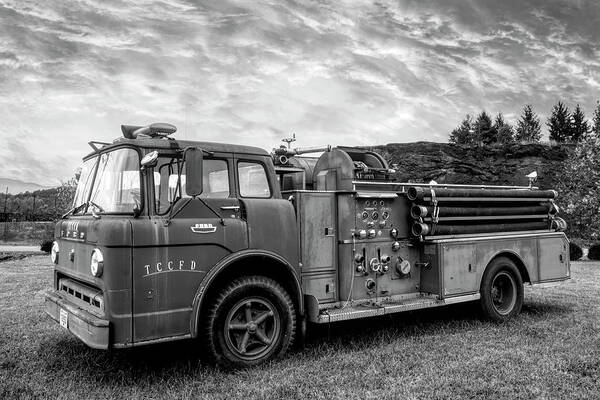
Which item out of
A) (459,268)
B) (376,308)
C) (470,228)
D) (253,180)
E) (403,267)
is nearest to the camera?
(253,180)

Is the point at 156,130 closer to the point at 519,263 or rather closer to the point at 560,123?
the point at 519,263

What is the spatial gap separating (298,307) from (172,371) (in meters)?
1.53

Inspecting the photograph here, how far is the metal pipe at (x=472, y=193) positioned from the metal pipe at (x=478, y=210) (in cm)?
16

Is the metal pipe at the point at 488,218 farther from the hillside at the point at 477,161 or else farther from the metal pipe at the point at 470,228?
the hillside at the point at 477,161

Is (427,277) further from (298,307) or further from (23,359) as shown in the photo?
(23,359)

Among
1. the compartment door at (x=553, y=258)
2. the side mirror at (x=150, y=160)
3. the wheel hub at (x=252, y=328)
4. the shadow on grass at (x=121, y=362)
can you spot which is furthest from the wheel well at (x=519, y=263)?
the side mirror at (x=150, y=160)

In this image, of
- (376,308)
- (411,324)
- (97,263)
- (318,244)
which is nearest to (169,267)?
(97,263)

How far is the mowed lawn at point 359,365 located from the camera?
500 centimetres

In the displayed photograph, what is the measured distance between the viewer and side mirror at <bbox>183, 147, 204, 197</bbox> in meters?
5.11

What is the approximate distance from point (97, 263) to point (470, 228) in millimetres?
5440

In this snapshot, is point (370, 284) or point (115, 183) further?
point (370, 284)

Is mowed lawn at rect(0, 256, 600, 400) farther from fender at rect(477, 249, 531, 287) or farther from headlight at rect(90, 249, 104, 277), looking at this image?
headlight at rect(90, 249, 104, 277)

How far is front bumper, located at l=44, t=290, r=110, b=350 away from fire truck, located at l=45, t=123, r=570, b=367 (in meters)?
0.01

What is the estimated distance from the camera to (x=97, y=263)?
16.6 feet
